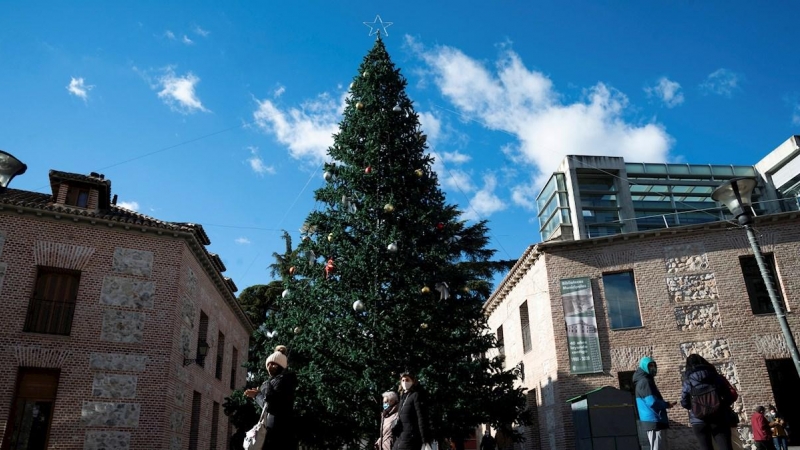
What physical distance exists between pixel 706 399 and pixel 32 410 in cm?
1393

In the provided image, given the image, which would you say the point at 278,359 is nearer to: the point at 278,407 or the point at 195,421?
the point at 278,407

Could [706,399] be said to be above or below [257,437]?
above

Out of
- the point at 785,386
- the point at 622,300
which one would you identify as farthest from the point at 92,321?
the point at 785,386

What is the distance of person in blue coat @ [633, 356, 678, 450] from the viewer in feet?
23.6

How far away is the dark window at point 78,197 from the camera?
14.8 metres

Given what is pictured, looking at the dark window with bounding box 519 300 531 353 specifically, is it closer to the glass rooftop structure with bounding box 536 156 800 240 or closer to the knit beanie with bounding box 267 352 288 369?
the glass rooftop structure with bounding box 536 156 800 240

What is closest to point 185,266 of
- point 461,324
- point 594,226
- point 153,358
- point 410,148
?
point 153,358

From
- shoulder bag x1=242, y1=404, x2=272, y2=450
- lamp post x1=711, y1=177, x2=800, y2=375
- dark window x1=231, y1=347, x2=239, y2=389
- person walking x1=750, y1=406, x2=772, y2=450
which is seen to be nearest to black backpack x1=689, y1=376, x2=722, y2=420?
lamp post x1=711, y1=177, x2=800, y2=375

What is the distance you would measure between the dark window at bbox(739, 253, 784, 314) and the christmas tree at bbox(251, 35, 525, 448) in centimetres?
Result: 828

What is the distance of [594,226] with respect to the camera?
31.3 metres

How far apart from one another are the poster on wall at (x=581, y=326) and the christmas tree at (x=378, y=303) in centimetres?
409

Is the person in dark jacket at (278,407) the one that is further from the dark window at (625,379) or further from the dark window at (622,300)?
the dark window at (622,300)

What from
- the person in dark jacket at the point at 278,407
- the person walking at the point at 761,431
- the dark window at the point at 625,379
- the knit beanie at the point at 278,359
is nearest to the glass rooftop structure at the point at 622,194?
the dark window at the point at 625,379

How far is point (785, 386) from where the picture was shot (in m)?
15.6
